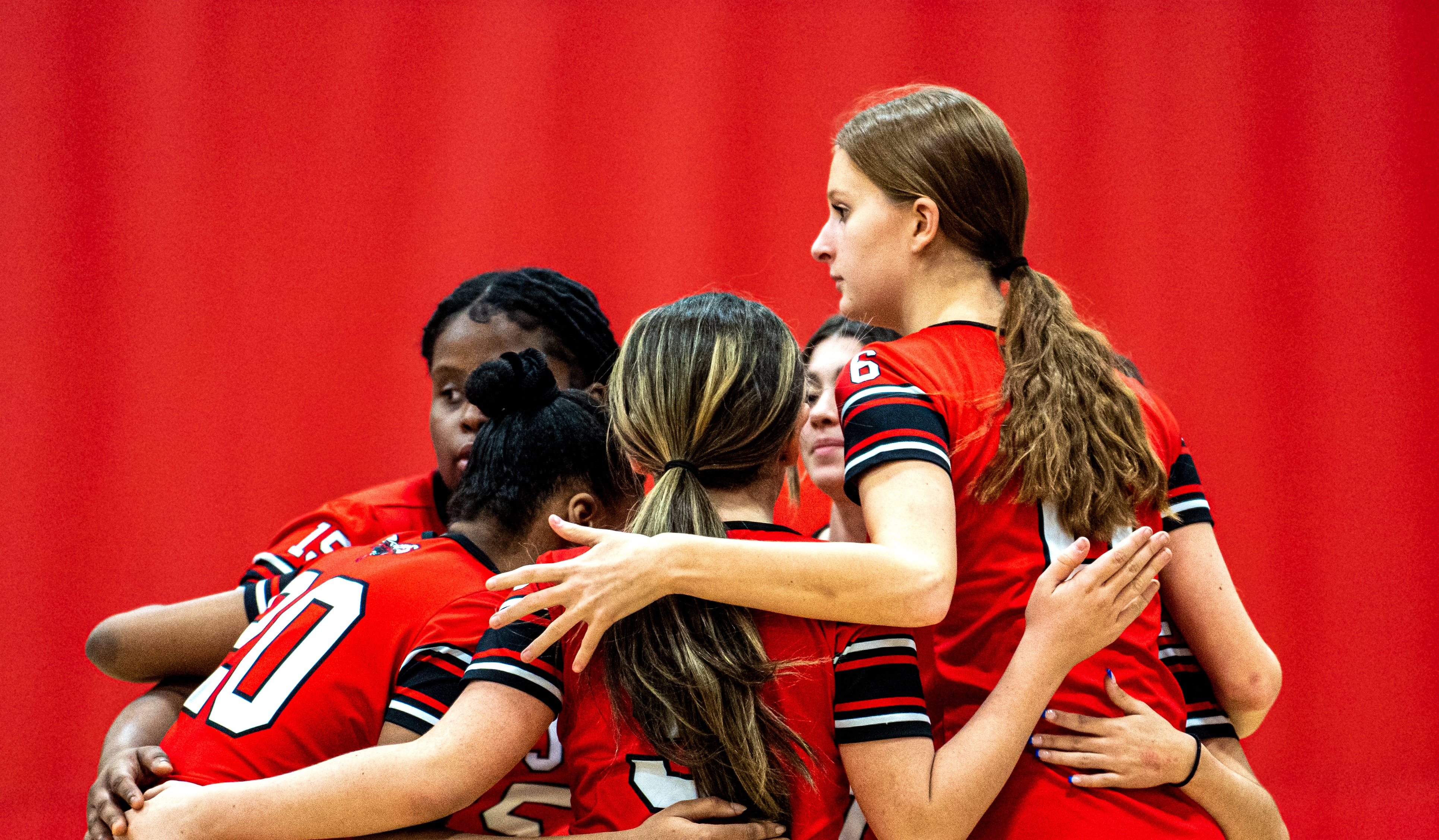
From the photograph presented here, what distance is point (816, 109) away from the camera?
383 centimetres

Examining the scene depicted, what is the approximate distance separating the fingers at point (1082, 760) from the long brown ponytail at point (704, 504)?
29cm

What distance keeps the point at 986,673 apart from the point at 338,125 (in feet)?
10.1

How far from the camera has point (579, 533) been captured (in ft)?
4.12

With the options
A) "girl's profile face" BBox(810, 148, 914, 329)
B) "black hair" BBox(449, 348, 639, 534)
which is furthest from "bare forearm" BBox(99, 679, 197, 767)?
"girl's profile face" BBox(810, 148, 914, 329)

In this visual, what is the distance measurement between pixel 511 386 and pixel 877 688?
0.76 meters

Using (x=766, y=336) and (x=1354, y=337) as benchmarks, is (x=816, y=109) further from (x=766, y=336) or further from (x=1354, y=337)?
(x=766, y=336)

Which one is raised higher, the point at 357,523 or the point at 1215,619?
the point at 1215,619

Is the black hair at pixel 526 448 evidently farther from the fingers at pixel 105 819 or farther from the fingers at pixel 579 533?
the fingers at pixel 105 819

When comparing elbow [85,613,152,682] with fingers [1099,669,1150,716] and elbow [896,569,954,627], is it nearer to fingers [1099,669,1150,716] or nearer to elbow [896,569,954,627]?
elbow [896,569,954,627]

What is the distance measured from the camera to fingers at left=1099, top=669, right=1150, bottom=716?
1311mm

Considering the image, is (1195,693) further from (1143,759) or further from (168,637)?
(168,637)

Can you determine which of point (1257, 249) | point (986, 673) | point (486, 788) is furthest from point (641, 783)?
point (1257, 249)

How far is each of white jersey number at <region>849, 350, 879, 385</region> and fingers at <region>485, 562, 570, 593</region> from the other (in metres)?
0.42

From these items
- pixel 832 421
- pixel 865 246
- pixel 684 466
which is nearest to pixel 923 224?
pixel 865 246
